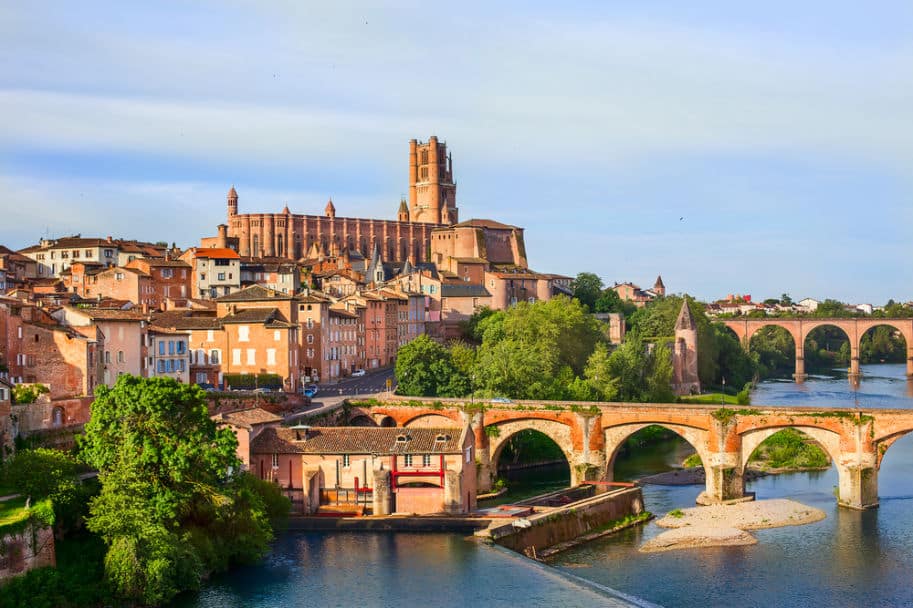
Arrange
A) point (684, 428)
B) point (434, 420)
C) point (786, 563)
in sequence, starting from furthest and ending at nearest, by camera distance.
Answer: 1. point (434, 420)
2. point (684, 428)
3. point (786, 563)

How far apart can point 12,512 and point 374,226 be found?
9717cm

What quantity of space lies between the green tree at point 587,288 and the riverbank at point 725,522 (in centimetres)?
5502

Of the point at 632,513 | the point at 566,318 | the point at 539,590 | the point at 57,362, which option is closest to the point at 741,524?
the point at 632,513

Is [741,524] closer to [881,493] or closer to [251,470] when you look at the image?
[881,493]

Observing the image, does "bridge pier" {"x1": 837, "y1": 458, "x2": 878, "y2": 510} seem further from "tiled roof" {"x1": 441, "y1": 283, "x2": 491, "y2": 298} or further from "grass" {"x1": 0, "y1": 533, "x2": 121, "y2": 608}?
"tiled roof" {"x1": 441, "y1": 283, "x2": 491, "y2": 298}

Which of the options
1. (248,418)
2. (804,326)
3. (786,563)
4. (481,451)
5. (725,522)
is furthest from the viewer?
(804,326)

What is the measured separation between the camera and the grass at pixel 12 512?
3086 centimetres

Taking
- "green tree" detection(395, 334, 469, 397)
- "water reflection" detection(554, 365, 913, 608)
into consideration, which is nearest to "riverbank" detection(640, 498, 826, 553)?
"water reflection" detection(554, 365, 913, 608)

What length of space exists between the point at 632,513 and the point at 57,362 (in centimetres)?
2332

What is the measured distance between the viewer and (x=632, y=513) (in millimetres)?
Result: 46844

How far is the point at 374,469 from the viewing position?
143 ft

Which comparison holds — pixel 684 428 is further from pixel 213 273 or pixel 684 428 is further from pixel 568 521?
pixel 213 273

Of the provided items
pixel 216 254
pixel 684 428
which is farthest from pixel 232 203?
pixel 684 428

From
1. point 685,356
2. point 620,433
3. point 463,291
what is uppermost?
point 463,291
